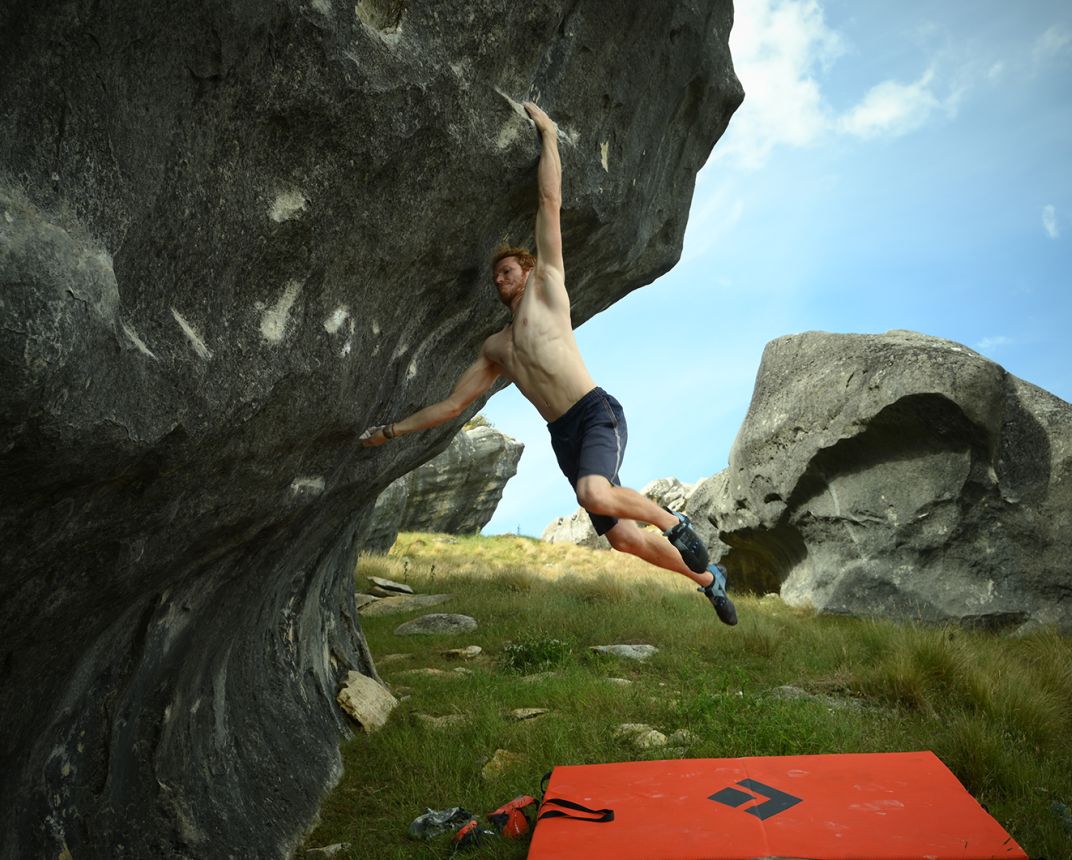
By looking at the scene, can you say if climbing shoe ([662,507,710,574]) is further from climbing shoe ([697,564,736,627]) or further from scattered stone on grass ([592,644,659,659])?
scattered stone on grass ([592,644,659,659])

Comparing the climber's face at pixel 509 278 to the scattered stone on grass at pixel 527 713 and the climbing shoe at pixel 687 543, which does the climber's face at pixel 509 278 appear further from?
the scattered stone on grass at pixel 527 713

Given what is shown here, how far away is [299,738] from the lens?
17.8 ft

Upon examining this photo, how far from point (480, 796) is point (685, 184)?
4161mm

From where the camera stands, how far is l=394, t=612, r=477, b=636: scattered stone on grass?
10.0 m

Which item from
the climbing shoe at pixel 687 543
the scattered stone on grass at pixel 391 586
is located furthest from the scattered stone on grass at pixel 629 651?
the scattered stone on grass at pixel 391 586

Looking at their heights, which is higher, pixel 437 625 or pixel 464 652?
pixel 437 625

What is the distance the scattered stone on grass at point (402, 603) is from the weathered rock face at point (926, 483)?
4728mm

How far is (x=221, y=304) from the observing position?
2879 mm

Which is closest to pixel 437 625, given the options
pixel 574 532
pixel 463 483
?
pixel 463 483

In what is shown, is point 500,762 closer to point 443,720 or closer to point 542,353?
point 443,720

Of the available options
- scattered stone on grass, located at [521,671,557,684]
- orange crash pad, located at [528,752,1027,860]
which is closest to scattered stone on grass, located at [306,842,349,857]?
orange crash pad, located at [528,752,1027,860]

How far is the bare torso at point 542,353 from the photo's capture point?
4398mm

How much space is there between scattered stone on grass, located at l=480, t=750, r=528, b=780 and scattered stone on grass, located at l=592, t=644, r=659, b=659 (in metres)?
2.77

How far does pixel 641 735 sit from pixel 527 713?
3.23 feet
